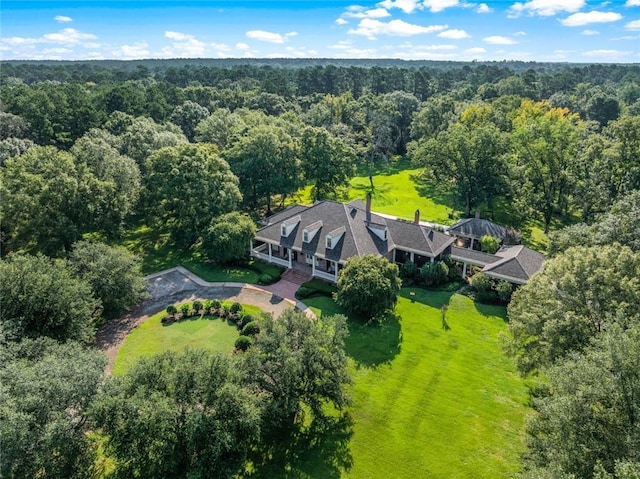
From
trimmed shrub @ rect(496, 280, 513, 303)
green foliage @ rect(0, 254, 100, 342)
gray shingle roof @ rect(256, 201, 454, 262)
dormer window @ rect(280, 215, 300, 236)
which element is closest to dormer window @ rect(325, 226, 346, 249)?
gray shingle roof @ rect(256, 201, 454, 262)

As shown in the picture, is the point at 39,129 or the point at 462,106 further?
the point at 462,106

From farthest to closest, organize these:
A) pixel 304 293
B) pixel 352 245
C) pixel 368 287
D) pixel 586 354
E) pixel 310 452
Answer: pixel 352 245 < pixel 304 293 < pixel 368 287 < pixel 310 452 < pixel 586 354

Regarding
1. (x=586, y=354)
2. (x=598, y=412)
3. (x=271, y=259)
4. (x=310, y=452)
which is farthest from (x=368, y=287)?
(x=598, y=412)

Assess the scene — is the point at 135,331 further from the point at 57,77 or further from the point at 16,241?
the point at 57,77

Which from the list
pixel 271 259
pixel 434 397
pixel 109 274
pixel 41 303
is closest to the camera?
pixel 41 303

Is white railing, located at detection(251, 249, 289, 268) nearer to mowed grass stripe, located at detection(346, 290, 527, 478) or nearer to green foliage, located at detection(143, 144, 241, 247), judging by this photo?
green foliage, located at detection(143, 144, 241, 247)

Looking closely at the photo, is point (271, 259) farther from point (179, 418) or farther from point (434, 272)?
point (179, 418)

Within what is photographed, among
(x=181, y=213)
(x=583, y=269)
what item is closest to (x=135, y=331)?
(x=181, y=213)
